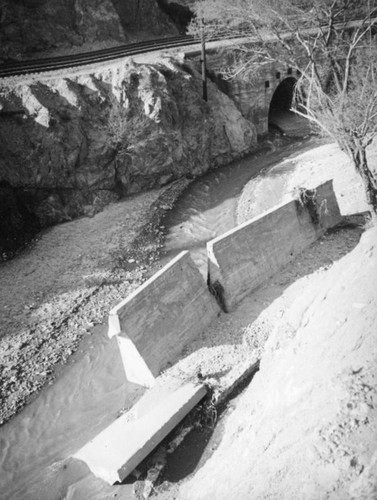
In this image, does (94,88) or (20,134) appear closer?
(20,134)

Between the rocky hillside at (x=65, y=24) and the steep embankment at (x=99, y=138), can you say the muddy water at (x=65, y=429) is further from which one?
the rocky hillside at (x=65, y=24)

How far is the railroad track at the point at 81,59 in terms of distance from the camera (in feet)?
52.4

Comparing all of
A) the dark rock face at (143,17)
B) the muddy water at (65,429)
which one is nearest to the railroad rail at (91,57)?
the dark rock face at (143,17)

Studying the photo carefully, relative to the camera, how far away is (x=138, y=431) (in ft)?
20.7

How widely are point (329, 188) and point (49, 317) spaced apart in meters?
9.87

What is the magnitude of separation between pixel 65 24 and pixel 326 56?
53.3 ft

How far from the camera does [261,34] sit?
15039 mm

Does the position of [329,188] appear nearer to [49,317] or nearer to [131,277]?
[131,277]

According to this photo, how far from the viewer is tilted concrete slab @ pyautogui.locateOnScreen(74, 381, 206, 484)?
5965 mm

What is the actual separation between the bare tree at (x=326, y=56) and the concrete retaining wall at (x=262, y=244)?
1.80m

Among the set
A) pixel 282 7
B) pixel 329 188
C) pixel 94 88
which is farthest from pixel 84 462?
pixel 282 7

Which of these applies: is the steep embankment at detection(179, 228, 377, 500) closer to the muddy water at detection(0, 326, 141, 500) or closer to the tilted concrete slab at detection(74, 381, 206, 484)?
the tilted concrete slab at detection(74, 381, 206, 484)

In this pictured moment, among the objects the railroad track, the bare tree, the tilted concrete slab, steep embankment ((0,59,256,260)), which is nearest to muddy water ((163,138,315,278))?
steep embankment ((0,59,256,260))

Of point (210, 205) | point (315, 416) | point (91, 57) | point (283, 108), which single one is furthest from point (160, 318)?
point (283, 108)
